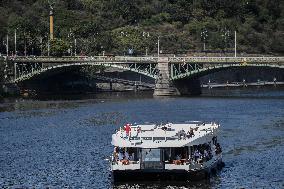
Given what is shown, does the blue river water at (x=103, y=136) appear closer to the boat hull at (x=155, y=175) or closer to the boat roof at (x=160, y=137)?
the boat hull at (x=155, y=175)

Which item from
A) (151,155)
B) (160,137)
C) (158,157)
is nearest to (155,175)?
(158,157)

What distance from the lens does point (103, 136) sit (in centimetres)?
12131

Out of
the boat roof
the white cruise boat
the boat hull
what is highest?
the boat roof

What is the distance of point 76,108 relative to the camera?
6781 inches

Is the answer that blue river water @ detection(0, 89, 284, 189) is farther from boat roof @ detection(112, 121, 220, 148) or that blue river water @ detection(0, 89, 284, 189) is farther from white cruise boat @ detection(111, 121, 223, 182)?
boat roof @ detection(112, 121, 220, 148)

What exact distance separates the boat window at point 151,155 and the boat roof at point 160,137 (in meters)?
0.55

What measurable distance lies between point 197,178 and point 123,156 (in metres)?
6.69

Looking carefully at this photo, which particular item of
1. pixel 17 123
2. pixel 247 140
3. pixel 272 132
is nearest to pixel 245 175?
pixel 247 140

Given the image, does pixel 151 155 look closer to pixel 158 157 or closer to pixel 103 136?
pixel 158 157

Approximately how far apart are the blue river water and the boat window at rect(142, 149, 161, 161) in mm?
2208

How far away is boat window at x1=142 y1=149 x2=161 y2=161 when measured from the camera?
271 ft

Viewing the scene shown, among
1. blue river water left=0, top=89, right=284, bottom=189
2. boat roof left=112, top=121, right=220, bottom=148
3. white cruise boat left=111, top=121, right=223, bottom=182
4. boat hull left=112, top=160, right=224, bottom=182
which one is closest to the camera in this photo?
white cruise boat left=111, top=121, right=223, bottom=182

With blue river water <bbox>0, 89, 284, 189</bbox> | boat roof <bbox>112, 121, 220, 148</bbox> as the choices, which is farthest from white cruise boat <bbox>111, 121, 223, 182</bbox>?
blue river water <bbox>0, 89, 284, 189</bbox>

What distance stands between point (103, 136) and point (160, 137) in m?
38.1
